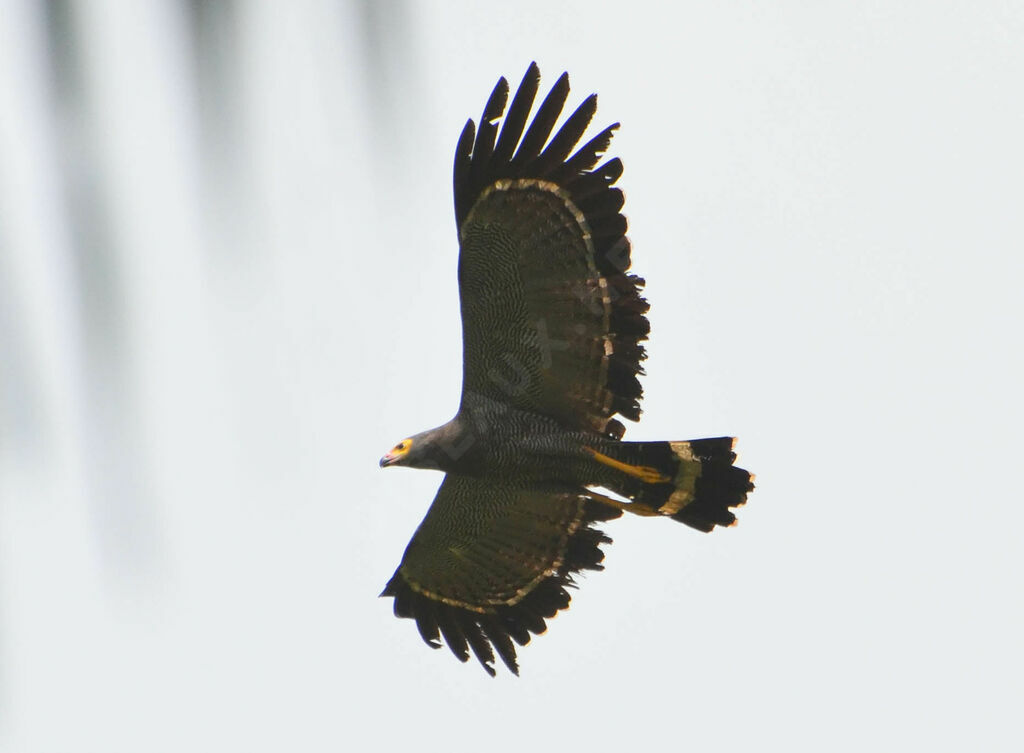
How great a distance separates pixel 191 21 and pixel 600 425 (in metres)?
7.06

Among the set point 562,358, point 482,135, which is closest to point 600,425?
point 562,358

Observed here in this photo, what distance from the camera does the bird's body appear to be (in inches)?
313

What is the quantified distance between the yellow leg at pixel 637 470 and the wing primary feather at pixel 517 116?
2091 millimetres

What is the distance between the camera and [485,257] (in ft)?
26.5

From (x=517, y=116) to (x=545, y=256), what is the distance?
898 mm

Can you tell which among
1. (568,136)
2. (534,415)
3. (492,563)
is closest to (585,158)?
(568,136)

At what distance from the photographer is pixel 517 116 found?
25.5ft

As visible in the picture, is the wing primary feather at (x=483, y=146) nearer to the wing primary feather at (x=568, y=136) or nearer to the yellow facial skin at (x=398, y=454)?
the wing primary feather at (x=568, y=136)

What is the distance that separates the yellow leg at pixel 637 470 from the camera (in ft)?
28.5

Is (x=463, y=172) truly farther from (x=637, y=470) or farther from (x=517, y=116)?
(x=637, y=470)

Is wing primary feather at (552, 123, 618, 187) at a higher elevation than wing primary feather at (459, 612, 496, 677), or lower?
higher

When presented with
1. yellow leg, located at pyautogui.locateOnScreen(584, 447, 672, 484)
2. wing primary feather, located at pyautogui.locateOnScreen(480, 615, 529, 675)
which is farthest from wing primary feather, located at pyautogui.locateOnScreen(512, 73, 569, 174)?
wing primary feather, located at pyautogui.locateOnScreen(480, 615, 529, 675)

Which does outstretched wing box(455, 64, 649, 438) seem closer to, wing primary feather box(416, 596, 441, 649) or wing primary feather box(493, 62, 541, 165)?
wing primary feather box(493, 62, 541, 165)

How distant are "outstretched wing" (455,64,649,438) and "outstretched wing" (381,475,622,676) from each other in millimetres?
1144
